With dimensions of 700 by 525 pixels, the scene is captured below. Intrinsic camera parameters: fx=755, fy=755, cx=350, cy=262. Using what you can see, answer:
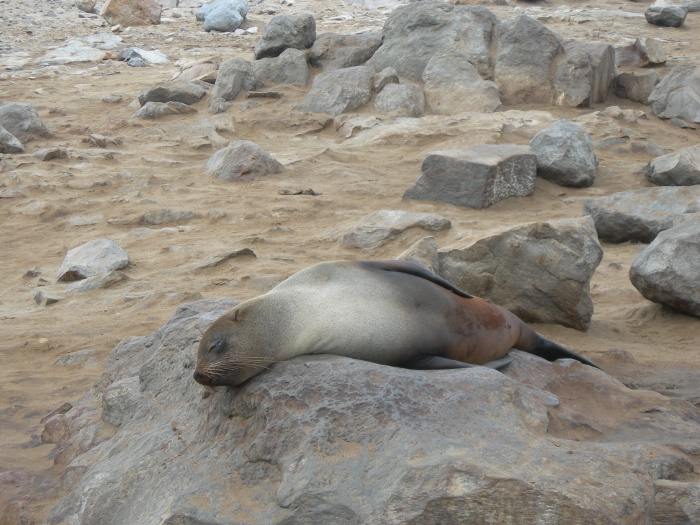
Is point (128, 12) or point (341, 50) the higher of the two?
point (341, 50)

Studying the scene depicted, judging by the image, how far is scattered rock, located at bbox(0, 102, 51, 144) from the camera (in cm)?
941

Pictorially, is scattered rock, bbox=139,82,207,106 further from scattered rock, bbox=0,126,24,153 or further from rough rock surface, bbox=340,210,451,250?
rough rock surface, bbox=340,210,451,250

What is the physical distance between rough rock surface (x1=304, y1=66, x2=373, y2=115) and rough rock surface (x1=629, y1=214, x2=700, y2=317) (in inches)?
241

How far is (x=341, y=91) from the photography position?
34.5 ft

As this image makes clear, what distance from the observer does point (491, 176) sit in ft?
23.0

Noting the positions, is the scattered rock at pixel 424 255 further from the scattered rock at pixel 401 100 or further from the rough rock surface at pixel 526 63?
the rough rock surface at pixel 526 63

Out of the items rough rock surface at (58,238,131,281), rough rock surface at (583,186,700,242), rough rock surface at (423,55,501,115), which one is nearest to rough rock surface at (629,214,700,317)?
rough rock surface at (583,186,700,242)

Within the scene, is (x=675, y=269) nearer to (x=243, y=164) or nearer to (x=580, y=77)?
(x=243, y=164)

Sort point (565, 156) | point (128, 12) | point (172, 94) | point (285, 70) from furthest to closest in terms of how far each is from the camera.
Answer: point (128, 12) < point (285, 70) < point (172, 94) < point (565, 156)

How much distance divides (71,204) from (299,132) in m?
3.47

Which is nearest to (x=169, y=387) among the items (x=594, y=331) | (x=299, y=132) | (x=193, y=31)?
(x=594, y=331)

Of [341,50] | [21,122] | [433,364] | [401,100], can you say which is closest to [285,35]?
[341,50]

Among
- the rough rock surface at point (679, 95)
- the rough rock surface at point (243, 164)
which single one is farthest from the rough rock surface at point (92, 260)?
the rough rock surface at point (679, 95)

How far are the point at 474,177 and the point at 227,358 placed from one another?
15.4 feet
